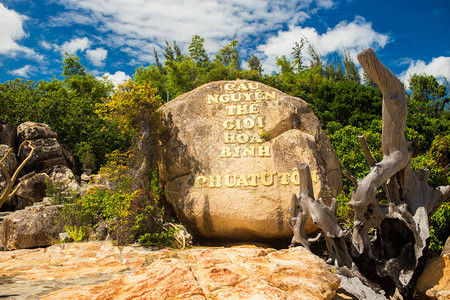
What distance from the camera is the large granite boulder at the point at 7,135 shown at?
14.9 meters

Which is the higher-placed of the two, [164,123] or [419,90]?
[419,90]

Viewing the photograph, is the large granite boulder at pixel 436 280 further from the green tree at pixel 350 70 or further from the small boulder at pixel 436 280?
the green tree at pixel 350 70

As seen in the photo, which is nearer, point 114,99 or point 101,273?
point 101,273

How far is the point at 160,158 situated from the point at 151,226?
6.53ft

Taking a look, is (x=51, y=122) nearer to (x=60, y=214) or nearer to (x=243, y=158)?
(x=60, y=214)

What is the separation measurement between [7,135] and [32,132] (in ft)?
3.02

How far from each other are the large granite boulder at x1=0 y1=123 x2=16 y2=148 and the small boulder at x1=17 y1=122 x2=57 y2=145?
28cm

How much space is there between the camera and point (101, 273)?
5465 mm

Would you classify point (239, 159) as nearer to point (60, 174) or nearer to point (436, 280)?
point (436, 280)

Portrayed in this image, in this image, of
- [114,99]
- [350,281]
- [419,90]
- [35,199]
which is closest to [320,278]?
[350,281]

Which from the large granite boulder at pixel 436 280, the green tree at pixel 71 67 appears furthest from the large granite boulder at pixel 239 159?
the green tree at pixel 71 67

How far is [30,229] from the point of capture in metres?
8.48

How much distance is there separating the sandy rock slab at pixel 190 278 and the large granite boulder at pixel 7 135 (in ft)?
34.3

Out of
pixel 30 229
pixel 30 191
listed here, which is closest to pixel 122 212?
pixel 30 229
